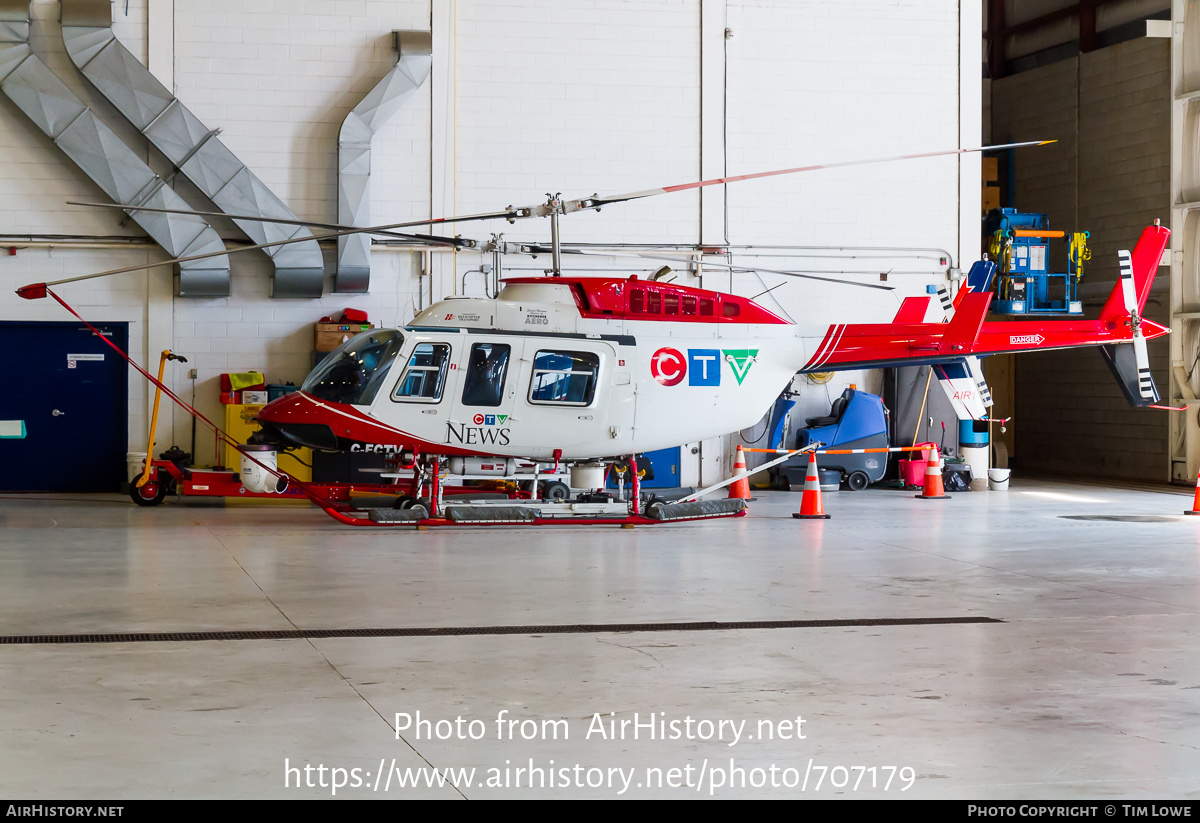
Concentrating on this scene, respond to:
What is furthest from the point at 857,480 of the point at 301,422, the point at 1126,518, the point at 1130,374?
the point at 301,422

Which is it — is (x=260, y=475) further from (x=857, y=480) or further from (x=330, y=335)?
(x=857, y=480)

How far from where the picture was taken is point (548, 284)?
10500 mm

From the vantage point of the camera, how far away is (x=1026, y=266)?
1616 cm

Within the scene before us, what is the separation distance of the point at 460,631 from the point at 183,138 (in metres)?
9.22

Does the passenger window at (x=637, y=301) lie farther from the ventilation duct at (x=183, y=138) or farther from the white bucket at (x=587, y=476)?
the ventilation duct at (x=183, y=138)

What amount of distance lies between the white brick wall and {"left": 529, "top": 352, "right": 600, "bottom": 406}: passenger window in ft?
14.0

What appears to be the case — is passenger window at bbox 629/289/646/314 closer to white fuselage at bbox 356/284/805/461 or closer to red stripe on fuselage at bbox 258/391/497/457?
white fuselage at bbox 356/284/805/461

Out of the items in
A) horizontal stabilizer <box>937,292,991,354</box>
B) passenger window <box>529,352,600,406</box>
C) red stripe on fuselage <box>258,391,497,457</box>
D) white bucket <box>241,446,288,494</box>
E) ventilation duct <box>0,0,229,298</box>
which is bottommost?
white bucket <box>241,446,288,494</box>

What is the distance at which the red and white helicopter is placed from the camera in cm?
1003

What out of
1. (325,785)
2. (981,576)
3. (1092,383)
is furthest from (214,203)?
(1092,383)

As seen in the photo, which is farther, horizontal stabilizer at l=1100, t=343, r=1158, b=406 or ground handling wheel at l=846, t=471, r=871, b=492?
ground handling wheel at l=846, t=471, r=871, b=492

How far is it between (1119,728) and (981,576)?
366 cm

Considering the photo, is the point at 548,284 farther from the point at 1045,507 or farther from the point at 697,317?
the point at 1045,507

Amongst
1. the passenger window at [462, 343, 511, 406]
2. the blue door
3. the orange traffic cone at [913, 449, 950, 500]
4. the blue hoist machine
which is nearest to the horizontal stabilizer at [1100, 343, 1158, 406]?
the orange traffic cone at [913, 449, 950, 500]
